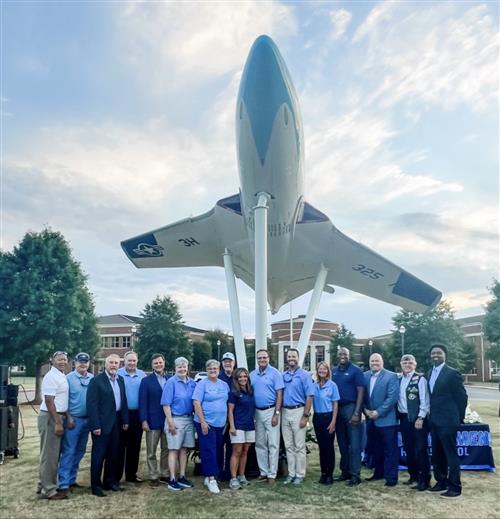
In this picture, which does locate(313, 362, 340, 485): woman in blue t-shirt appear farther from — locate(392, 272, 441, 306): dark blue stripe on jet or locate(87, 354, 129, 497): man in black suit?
locate(392, 272, 441, 306): dark blue stripe on jet

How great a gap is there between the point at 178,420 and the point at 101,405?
956 mm

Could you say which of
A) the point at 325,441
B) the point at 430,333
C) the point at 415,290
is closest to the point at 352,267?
the point at 415,290

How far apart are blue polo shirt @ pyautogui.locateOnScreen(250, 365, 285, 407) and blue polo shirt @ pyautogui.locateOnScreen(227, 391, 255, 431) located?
16 centimetres

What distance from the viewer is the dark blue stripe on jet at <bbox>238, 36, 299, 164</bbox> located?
7.48 metres

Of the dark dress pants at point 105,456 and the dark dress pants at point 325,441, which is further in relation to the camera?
the dark dress pants at point 325,441

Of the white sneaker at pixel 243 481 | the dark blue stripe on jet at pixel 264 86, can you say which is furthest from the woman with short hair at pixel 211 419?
the dark blue stripe on jet at pixel 264 86

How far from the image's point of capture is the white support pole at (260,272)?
311 inches

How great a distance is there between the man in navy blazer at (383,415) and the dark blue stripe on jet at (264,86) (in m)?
4.13

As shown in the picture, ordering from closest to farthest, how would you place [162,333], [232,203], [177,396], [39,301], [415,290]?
[177,396] < [232,203] < [415,290] < [39,301] < [162,333]

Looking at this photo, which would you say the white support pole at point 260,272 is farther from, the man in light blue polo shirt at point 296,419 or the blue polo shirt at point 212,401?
the blue polo shirt at point 212,401

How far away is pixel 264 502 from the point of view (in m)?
5.30

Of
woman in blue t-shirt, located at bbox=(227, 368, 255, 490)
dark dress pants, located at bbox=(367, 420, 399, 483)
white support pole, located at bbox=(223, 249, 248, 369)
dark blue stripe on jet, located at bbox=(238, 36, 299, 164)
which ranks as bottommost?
dark dress pants, located at bbox=(367, 420, 399, 483)

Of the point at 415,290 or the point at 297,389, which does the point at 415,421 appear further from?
the point at 415,290

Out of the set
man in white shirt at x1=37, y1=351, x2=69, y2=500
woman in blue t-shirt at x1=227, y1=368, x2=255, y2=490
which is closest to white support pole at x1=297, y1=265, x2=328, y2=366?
woman in blue t-shirt at x1=227, y1=368, x2=255, y2=490
